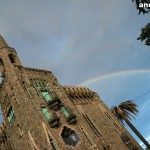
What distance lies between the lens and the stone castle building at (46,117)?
86.8 feet

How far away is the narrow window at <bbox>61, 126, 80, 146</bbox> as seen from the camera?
2697 cm

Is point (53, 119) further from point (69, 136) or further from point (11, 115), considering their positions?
point (11, 115)

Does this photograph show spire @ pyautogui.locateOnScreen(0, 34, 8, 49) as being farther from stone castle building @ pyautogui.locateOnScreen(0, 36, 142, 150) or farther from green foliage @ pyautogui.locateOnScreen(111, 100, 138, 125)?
green foliage @ pyautogui.locateOnScreen(111, 100, 138, 125)

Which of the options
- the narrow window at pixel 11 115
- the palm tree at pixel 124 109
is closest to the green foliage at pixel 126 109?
the palm tree at pixel 124 109

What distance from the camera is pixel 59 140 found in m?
26.1

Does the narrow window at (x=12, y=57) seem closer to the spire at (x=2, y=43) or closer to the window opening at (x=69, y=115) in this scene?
the spire at (x=2, y=43)

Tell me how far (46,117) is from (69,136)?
13.1 feet

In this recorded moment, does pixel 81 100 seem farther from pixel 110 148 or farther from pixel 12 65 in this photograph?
pixel 12 65

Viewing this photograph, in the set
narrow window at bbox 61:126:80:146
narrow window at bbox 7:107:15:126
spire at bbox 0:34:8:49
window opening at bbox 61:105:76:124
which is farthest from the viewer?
spire at bbox 0:34:8:49

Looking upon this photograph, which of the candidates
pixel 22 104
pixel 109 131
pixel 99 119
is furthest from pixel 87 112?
pixel 22 104

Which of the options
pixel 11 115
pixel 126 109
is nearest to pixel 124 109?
pixel 126 109

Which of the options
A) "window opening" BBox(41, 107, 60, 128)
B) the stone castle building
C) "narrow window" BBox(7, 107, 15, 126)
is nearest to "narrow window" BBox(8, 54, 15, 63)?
the stone castle building

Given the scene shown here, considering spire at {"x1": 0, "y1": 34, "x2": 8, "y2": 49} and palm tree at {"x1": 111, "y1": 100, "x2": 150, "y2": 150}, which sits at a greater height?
spire at {"x1": 0, "y1": 34, "x2": 8, "y2": 49}

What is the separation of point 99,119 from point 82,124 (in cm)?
690
